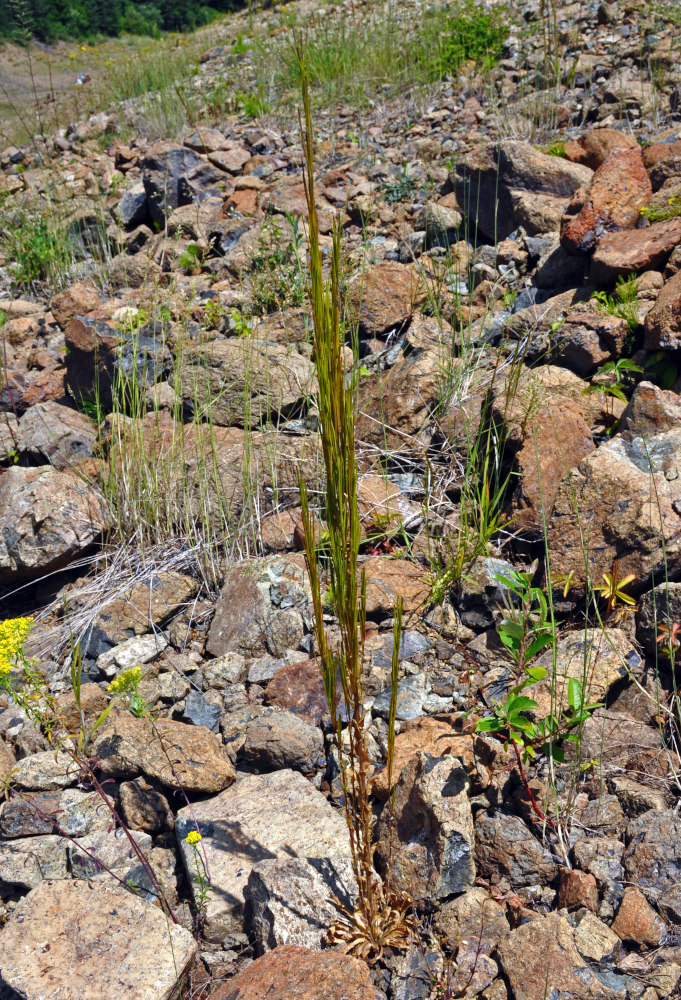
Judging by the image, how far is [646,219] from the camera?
12.1 ft

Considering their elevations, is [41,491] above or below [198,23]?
below

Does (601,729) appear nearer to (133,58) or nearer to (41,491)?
(41,491)

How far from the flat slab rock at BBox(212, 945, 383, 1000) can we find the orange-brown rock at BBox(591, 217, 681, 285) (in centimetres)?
305

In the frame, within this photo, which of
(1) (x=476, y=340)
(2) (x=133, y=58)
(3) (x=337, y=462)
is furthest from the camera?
(2) (x=133, y=58)

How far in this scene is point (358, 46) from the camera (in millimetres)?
7789

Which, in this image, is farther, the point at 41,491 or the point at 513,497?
the point at 41,491

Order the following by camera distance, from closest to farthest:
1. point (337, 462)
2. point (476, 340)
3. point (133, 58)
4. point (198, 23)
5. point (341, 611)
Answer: point (337, 462), point (341, 611), point (476, 340), point (133, 58), point (198, 23)

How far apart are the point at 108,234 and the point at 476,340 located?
11.0ft

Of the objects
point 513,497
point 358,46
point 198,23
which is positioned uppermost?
point 198,23

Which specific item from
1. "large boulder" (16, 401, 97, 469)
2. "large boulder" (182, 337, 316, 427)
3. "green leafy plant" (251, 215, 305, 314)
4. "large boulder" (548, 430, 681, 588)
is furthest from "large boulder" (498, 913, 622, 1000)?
"green leafy plant" (251, 215, 305, 314)

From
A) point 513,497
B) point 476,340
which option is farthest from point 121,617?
point 476,340

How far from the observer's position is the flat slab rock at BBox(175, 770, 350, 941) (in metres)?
1.84

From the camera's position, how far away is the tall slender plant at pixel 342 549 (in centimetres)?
121

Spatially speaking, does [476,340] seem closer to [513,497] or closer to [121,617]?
[513,497]
